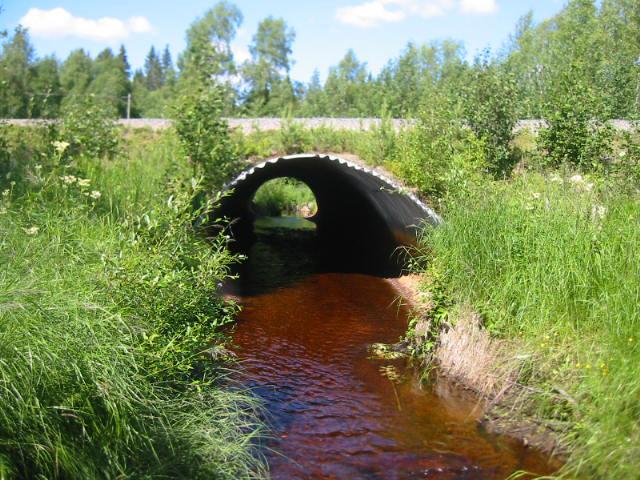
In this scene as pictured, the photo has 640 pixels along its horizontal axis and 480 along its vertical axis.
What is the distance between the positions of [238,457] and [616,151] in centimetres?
1114

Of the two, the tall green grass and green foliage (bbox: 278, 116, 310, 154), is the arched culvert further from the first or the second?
the tall green grass

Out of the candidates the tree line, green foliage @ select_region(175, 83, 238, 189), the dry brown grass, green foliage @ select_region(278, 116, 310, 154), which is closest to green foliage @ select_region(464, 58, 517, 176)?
the tree line

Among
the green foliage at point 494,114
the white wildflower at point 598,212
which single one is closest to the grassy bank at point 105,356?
the white wildflower at point 598,212

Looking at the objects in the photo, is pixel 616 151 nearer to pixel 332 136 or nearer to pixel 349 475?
pixel 332 136

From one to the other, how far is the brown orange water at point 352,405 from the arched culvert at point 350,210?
2278 mm

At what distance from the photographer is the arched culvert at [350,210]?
13.3 metres

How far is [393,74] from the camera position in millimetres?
39219

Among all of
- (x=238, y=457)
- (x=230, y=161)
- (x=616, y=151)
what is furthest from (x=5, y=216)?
(x=616, y=151)

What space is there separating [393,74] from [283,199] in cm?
1282

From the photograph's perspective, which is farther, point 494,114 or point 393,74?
point 393,74

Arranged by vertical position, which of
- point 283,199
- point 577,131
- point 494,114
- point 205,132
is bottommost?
point 283,199

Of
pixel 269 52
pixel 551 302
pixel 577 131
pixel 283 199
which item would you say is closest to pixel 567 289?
pixel 551 302

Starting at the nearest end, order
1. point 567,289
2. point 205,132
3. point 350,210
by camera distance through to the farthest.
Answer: point 567,289
point 205,132
point 350,210

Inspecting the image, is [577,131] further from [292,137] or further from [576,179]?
[292,137]
